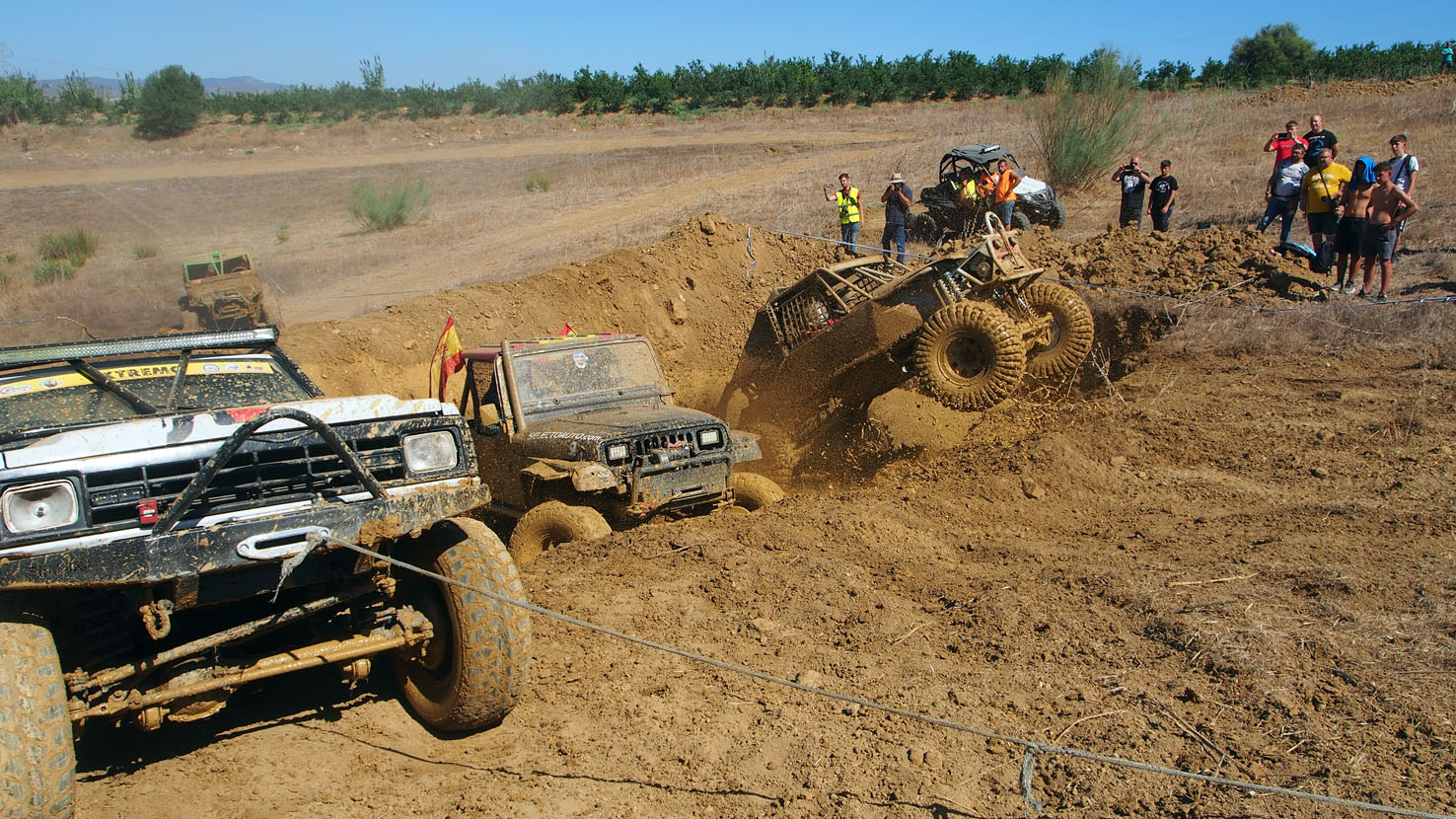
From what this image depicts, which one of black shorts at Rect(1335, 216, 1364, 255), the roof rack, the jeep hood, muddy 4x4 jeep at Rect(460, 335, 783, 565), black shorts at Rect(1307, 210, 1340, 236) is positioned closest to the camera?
the jeep hood

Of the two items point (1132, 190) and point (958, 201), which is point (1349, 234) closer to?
point (1132, 190)

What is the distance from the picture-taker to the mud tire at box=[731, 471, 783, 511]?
8.13 meters

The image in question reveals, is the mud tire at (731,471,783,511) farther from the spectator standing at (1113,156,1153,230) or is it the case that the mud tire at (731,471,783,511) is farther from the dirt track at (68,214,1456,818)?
the spectator standing at (1113,156,1153,230)

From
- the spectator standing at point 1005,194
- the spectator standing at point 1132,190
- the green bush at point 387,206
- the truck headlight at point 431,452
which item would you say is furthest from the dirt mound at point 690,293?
the green bush at point 387,206

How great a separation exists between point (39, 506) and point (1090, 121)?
792 inches

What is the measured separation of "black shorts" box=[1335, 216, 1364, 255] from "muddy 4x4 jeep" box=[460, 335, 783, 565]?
293 inches

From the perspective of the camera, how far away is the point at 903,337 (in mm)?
9195

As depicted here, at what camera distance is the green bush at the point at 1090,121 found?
64.5ft

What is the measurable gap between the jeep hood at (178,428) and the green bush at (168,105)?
3837 centimetres

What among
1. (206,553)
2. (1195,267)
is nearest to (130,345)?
(206,553)

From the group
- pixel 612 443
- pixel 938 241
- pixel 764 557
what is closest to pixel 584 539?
pixel 612 443

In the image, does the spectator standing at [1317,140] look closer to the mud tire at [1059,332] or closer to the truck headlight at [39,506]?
the mud tire at [1059,332]

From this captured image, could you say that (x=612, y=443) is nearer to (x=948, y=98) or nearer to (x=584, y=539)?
(x=584, y=539)

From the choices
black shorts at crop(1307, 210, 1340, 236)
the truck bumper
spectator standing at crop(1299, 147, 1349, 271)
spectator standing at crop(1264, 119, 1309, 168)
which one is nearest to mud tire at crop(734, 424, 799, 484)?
the truck bumper
